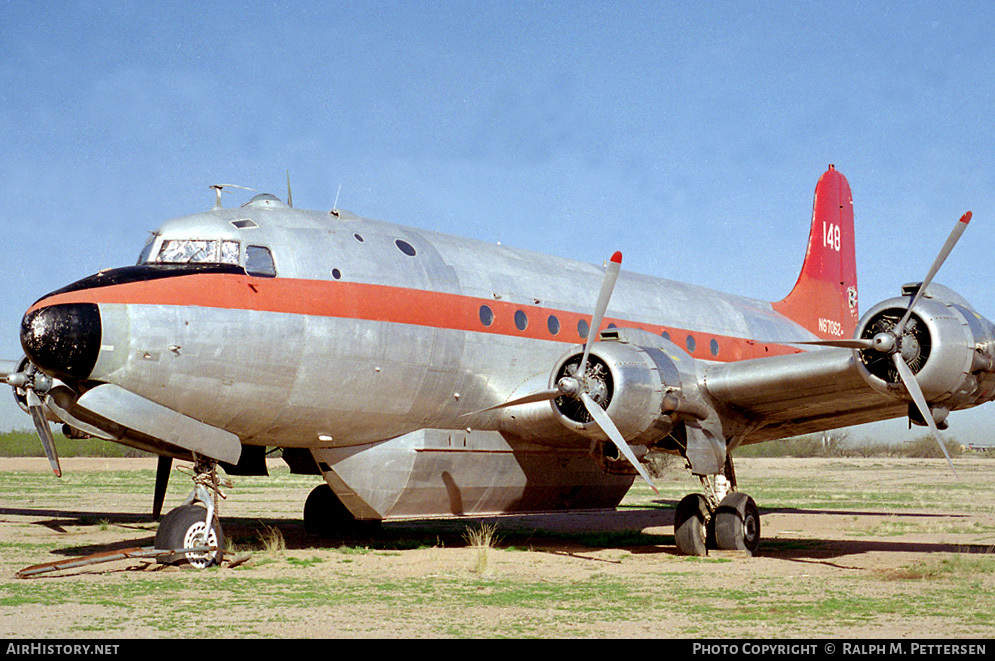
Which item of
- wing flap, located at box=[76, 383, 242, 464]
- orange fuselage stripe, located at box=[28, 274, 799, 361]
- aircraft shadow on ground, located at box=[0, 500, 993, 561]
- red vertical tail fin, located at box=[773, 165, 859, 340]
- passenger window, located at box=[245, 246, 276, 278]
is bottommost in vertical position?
aircraft shadow on ground, located at box=[0, 500, 993, 561]

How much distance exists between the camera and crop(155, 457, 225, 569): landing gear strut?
9422mm

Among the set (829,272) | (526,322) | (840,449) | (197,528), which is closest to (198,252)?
(197,528)

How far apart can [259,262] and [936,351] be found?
7126 millimetres

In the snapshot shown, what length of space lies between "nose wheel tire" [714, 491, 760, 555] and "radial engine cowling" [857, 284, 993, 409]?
101 inches

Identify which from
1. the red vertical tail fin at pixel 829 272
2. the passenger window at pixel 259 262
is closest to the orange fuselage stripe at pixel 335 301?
the passenger window at pixel 259 262

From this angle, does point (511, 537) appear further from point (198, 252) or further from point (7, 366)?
point (7, 366)

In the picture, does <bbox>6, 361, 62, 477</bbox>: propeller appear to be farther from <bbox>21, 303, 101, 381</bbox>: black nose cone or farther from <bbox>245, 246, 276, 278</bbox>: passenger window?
<bbox>245, 246, 276, 278</bbox>: passenger window

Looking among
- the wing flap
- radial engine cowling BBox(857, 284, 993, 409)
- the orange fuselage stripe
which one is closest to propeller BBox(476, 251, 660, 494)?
the orange fuselage stripe

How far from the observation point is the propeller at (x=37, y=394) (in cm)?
1255

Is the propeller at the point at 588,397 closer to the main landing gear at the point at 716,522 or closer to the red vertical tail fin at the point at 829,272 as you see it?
the main landing gear at the point at 716,522

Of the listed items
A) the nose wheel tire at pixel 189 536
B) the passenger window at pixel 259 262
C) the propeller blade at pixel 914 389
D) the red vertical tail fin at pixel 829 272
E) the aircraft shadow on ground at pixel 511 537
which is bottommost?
the aircraft shadow on ground at pixel 511 537

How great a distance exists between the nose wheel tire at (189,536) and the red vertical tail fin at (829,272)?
11.8 m

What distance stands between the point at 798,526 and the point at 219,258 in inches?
454

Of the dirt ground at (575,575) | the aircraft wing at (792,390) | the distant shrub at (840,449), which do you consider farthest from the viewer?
the distant shrub at (840,449)
